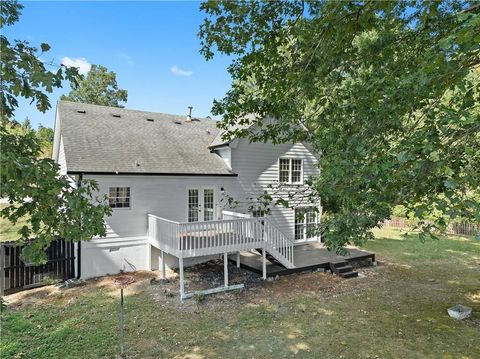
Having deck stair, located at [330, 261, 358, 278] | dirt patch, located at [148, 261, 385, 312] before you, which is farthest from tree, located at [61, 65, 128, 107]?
deck stair, located at [330, 261, 358, 278]

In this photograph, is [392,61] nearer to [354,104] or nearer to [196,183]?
[354,104]

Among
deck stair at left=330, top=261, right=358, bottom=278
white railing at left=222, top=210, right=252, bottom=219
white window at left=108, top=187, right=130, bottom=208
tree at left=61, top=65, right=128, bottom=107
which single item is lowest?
deck stair at left=330, top=261, right=358, bottom=278

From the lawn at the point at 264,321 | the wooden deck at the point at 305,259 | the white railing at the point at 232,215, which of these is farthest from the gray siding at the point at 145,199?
the wooden deck at the point at 305,259

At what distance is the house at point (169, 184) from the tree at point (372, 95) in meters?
4.49

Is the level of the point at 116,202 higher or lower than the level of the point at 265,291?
higher

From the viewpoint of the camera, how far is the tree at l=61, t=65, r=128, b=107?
35188 mm

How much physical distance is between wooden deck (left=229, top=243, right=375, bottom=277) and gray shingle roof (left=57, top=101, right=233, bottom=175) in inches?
151

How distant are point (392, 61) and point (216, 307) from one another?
763 centimetres

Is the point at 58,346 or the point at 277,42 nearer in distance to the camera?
the point at 277,42

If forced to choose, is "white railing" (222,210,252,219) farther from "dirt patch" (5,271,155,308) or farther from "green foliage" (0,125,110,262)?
"green foliage" (0,125,110,262)

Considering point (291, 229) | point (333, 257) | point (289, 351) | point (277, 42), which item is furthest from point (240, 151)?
point (289, 351)

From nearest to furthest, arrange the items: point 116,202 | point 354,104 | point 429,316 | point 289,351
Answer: point 354,104, point 289,351, point 429,316, point 116,202

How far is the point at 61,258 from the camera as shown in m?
10.7

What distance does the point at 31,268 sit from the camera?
10211mm
